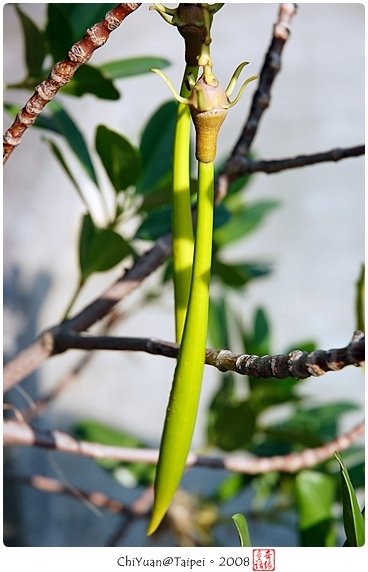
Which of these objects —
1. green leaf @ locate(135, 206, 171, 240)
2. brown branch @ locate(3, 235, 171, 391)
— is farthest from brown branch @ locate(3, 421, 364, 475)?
green leaf @ locate(135, 206, 171, 240)

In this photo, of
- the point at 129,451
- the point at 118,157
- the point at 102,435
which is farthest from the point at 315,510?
the point at 102,435

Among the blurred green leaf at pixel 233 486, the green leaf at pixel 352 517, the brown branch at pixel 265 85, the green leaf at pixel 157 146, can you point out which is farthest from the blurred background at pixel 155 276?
the green leaf at pixel 352 517

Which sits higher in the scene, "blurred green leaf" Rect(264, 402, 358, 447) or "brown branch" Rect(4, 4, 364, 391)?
"brown branch" Rect(4, 4, 364, 391)

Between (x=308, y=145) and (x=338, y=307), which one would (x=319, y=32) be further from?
(x=338, y=307)

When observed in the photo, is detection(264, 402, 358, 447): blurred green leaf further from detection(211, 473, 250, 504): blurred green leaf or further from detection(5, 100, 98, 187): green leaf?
detection(5, 100, 98, 187): green leaf
